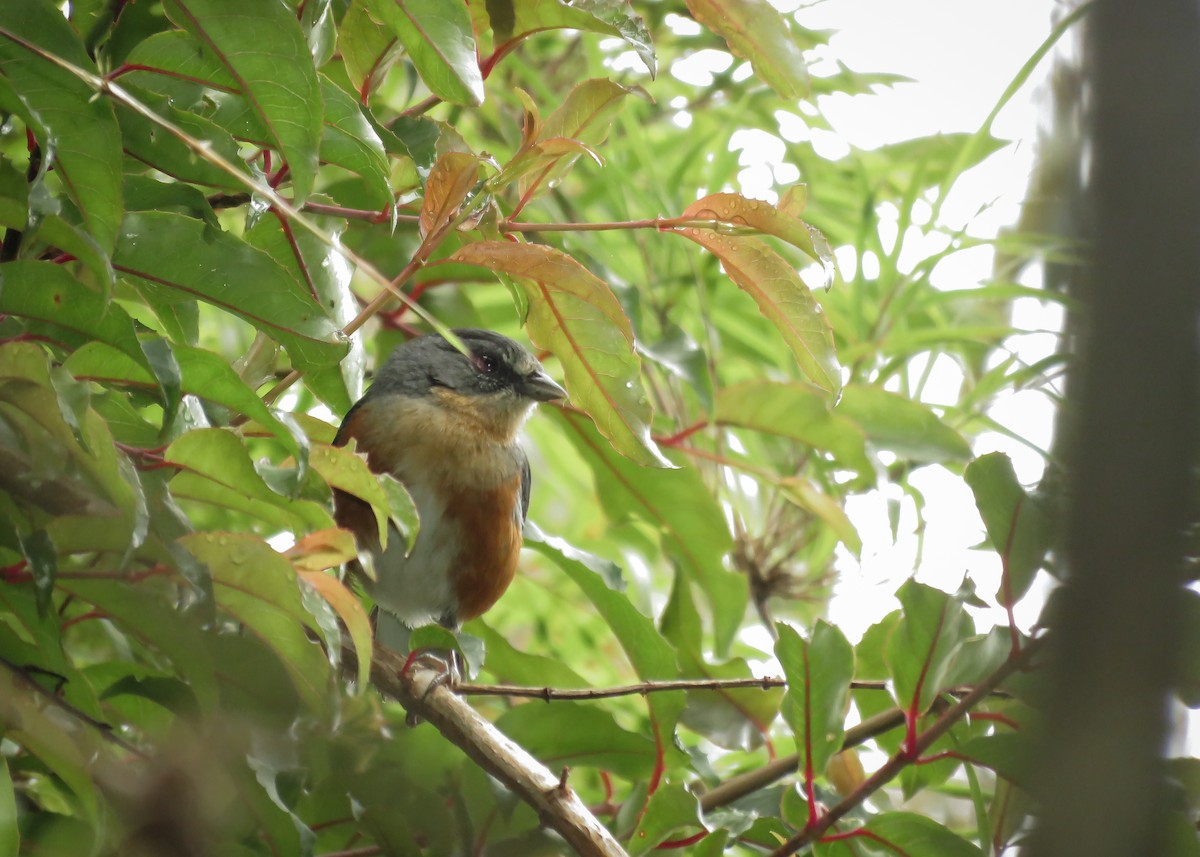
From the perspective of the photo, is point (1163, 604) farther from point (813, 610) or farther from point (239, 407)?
point (813, 610)

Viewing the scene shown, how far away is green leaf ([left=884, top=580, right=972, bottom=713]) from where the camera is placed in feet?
6.46

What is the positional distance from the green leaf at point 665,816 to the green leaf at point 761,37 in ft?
3.75

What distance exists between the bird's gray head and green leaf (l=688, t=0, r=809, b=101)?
1.67m

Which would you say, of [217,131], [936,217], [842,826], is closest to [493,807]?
[842,826]

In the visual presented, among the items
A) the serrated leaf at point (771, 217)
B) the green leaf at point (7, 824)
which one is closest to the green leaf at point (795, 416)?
the serrated leaf at point (771, 217)

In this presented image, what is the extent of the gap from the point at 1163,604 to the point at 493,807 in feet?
5.72

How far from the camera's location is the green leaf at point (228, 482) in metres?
1.56

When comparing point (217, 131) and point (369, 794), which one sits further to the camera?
point (369, 794)

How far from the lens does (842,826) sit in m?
2.10

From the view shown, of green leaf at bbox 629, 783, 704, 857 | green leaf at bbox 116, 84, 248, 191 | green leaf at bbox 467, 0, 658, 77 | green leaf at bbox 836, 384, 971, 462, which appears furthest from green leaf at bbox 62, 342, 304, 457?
green leaf at bbox 836, 384, 971, 462

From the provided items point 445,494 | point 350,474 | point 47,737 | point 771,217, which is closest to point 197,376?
point 350,474

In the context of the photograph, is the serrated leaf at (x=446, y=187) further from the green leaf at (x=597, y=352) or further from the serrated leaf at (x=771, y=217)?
the serrated leaf at (x=771, y=217)

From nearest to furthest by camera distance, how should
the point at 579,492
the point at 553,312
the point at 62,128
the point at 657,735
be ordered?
the point at 62,128 < the point at 553,312 < the point at 657,735 < the point at 579,492

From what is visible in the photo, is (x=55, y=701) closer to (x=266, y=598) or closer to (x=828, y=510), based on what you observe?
(x=266, y=598)
